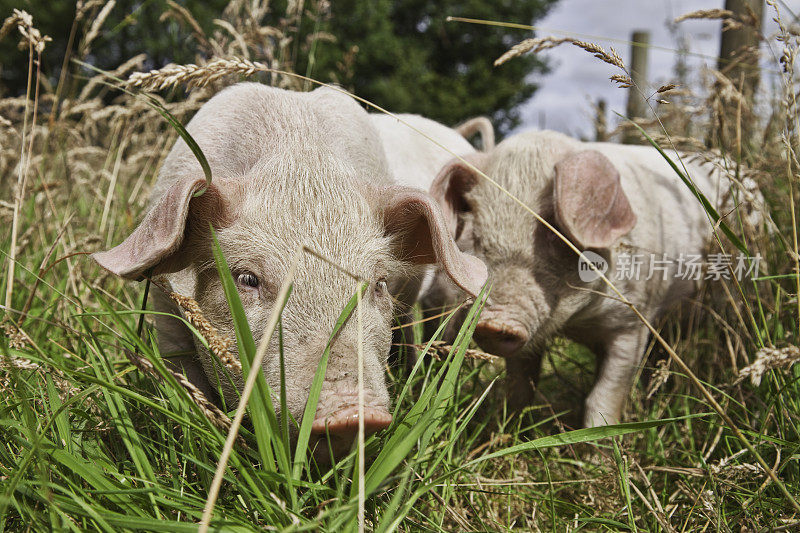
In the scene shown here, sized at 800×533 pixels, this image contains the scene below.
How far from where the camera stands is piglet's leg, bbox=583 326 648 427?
10.5 ft

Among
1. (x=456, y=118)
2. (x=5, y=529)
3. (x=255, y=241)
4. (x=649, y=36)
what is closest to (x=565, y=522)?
(x=255, y=241)

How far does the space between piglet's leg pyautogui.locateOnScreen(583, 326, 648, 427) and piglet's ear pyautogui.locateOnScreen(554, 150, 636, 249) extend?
0.70 m

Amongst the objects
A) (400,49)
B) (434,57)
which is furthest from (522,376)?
(434,57)

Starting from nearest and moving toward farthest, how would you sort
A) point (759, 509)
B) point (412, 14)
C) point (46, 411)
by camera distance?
1. point (46, 411)
2. point (759, 509)
3. point (412, 14)

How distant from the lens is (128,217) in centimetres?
393

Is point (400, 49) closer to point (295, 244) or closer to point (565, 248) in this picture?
point (565, 248)

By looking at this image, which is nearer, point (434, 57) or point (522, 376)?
point (522, 376)

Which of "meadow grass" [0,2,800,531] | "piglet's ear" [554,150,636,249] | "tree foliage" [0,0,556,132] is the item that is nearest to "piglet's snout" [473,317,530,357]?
"meadow grass" [0,2,800,531]

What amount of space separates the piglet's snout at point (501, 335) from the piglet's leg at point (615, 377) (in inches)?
23.3

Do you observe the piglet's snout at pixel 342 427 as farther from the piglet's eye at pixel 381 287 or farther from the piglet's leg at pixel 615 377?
the piglet's leg at pixel 615 377

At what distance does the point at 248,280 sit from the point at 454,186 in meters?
1.47

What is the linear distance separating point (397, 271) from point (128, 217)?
224 cm

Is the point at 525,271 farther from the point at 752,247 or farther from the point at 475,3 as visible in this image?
the point at 475,3

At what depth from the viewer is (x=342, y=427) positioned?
5.42ft
